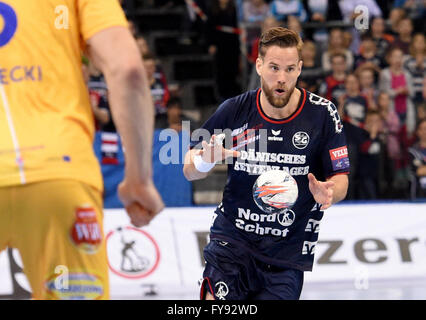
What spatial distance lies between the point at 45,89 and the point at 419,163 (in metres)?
8.23

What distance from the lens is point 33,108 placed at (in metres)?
2.51

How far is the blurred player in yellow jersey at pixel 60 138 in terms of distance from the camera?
246 centimetres

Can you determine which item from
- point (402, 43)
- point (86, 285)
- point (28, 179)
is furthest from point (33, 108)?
point (402, 43)

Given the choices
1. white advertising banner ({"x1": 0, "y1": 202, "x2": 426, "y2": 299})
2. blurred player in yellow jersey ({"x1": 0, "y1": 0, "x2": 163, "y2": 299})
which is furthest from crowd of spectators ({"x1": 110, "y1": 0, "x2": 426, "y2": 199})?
blurred player in yellow jersey ({"x1": 0, "y1": 0, "x2": 163, "y2": 299})

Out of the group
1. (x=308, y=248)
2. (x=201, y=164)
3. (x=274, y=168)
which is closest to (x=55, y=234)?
(x=201, y=164)

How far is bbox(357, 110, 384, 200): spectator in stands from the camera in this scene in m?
10.0

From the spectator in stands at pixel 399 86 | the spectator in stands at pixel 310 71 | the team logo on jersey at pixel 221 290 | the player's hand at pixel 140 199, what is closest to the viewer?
the player's hand at pixel 140 199

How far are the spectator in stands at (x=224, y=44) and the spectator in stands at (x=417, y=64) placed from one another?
2.93 metres

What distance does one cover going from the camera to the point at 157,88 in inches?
409

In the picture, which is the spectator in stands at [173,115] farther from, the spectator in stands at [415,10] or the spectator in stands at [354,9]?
the spectator in stands at [415,10]

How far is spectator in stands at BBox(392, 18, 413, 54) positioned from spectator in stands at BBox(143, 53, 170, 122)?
12.5ft

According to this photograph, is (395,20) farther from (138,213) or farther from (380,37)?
(138,213)

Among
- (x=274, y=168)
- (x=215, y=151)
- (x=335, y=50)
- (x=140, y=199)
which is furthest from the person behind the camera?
(x=335, y=50)

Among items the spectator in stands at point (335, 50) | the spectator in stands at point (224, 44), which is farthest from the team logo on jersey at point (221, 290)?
the spectator in stands at point (224, 44)
